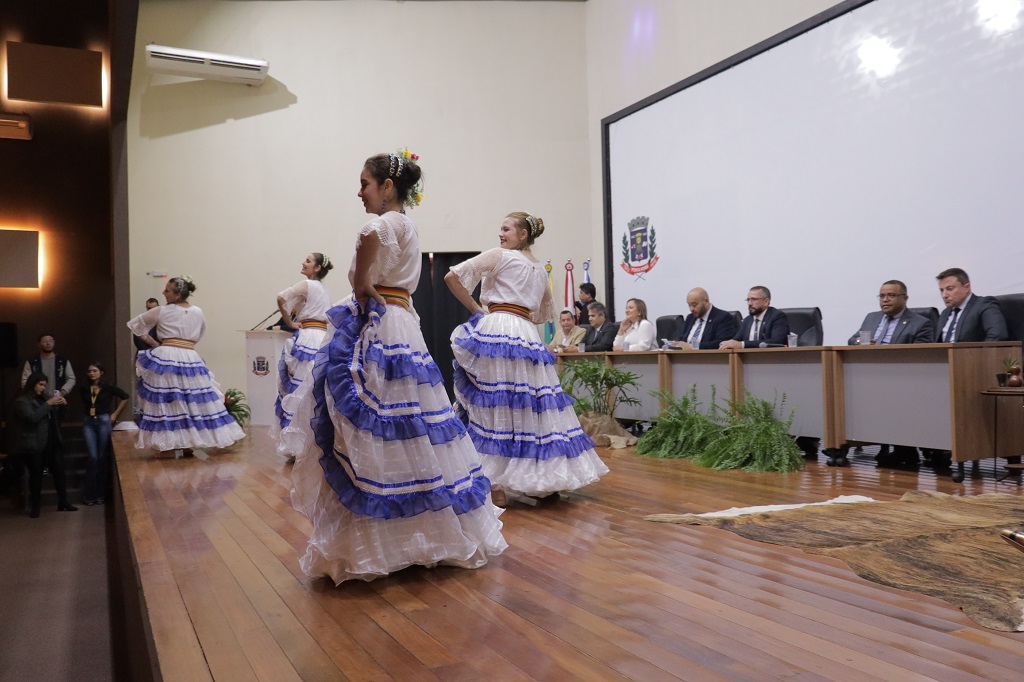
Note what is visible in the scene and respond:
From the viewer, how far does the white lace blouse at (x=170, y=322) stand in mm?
6434

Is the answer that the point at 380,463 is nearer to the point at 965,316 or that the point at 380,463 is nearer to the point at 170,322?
the point at 965,316

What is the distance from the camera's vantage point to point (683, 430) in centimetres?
603

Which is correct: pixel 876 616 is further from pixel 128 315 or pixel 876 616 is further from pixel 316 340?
pixel 128 315

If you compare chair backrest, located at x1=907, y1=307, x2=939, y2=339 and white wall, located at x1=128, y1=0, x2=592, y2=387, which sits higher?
white wall, located at x1=128, y1=0, x2=592, y2=387

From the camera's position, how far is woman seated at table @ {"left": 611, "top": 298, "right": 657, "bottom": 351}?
7812mm

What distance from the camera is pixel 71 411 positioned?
9.55 metres

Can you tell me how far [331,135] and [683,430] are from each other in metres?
6.52

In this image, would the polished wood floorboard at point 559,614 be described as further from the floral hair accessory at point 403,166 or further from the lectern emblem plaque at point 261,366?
the lectern emblem plaque at point 261,366

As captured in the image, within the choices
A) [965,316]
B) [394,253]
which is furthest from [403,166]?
[965,316]

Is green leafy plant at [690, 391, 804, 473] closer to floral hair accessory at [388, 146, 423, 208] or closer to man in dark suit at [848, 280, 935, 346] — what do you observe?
man in dark suit at [848, 280, 935, 346]

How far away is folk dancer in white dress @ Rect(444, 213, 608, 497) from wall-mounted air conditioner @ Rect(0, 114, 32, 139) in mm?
7266

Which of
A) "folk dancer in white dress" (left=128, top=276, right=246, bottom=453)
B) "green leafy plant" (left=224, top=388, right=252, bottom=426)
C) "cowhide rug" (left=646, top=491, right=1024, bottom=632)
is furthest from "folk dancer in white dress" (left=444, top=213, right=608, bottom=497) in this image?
"green leafy plant" (left=224, top=388, right=252, bottom=426)

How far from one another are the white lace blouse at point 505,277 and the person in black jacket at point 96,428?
4958 millimetres

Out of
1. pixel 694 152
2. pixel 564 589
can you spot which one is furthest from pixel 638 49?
pixel 564 589
